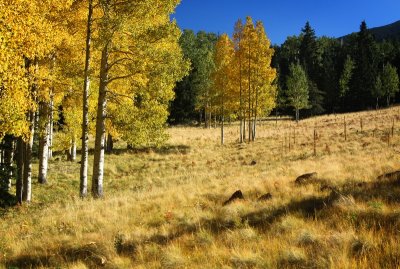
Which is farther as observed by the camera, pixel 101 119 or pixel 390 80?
pixel 390 80

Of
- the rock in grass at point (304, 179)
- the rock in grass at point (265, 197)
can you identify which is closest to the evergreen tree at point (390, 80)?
the rock in grass at point (304, 179)

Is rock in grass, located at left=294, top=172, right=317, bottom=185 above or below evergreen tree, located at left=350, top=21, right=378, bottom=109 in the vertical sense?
below

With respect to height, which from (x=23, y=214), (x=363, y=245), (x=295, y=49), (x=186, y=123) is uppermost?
(x=295, y=49)

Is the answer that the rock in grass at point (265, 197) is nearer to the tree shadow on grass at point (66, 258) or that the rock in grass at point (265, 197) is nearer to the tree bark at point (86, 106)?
the tree shadow on grass at point (66, 258)

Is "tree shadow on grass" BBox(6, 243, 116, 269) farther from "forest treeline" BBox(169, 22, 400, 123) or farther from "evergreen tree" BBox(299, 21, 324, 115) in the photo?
"evergreen tree" BBox(299, 21, 324, 115)

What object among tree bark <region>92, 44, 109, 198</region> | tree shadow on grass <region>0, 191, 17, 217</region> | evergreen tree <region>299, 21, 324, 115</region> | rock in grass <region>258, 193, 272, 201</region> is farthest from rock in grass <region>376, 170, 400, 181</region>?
evergreen tree <region>299, 21, 324, 115</region>

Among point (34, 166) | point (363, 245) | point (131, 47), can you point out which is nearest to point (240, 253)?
point (363, 245)

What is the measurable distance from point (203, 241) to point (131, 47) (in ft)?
28.0

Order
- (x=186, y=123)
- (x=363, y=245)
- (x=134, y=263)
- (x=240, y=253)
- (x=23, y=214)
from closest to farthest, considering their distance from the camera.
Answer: (x=363, y=245), (x=240, y=253), (x=134, y=263), (x=23, y=214), (x=186, y=123)

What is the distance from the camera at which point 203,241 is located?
263 inches

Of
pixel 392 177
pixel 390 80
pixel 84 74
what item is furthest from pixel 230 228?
pixel 390 80

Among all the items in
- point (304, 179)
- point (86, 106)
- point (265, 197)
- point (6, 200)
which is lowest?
point (6, 200)

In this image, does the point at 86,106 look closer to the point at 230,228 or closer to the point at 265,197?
the point at 265,197

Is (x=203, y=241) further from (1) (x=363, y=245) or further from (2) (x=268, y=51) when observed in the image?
(2) (x=268, y=51)
